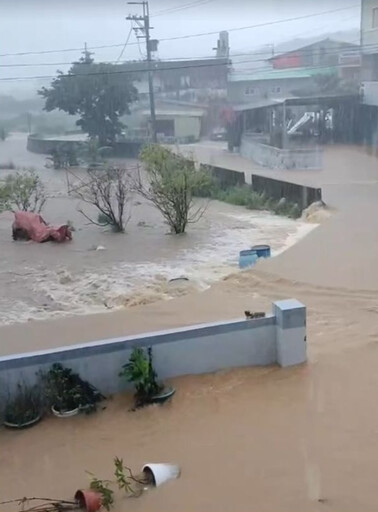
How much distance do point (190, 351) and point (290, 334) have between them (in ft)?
1.61

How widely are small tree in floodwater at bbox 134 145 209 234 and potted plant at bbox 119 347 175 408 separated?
195 inches

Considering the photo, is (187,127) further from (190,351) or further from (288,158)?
(190,351)

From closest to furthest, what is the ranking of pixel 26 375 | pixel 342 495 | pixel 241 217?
pixel 342 495 < pixel 26 375 < pixel 241 217

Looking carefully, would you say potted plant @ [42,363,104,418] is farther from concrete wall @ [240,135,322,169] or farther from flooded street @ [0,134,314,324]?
concrete wall @ [240,135,322,169]

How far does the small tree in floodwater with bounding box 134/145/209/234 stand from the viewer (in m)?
8.00

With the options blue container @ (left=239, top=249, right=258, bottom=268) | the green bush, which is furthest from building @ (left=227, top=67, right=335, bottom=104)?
blue container @ (left=239, top=249, right=258, bottom=268)

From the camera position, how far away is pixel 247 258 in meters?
6.14

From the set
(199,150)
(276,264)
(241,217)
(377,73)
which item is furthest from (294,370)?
(377,73)

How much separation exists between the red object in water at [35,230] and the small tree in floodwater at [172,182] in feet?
3.84

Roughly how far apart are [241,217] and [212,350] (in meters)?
5.90

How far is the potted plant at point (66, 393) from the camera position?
9.69ft

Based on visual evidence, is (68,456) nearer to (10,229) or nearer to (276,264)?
(276,264)

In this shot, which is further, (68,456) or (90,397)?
(90,397)

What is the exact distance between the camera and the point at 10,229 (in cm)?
859
